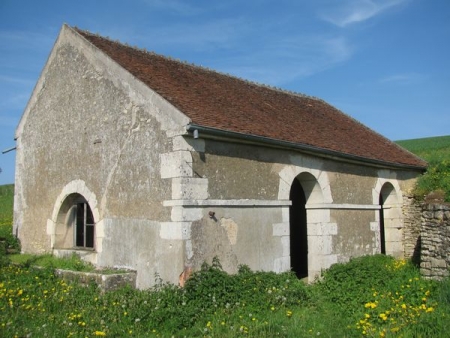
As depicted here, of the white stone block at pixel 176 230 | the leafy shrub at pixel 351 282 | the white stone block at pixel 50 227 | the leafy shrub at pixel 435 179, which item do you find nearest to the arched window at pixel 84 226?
the white stone block at pixel 50 227

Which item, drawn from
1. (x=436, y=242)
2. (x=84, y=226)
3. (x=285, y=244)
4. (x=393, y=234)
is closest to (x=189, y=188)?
(x=285, y=244)

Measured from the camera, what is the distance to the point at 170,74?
975 cm

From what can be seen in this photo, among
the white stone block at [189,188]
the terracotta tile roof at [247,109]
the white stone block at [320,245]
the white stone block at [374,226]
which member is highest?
the terracotta tile roof at [247,109]

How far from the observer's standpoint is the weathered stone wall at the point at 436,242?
8.34 meters

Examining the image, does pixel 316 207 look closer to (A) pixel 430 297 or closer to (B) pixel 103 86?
(A) pixel 430 297

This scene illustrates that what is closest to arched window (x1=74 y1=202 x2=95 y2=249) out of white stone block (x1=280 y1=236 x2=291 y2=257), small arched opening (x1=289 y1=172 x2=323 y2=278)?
white stone block (x1=280 y1=236 x2=291 y2=257)

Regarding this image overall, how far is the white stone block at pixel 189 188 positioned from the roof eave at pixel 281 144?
29.6 inches

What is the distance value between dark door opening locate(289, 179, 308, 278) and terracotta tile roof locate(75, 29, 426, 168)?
1965 millimetres

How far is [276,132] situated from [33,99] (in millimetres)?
6164

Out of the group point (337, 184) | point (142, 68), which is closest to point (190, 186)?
point (142, 68)

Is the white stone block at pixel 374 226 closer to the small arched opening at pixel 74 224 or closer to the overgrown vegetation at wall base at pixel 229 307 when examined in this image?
the overgrown vegetation at wall base at pixel 229 307

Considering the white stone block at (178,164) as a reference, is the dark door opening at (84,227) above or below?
below

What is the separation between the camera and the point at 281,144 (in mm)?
8703

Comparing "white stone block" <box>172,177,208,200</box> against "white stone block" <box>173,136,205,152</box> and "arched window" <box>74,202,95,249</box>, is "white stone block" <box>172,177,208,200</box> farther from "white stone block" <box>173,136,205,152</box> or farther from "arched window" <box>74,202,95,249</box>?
"arched window" <box>74,202,95,249</box>
